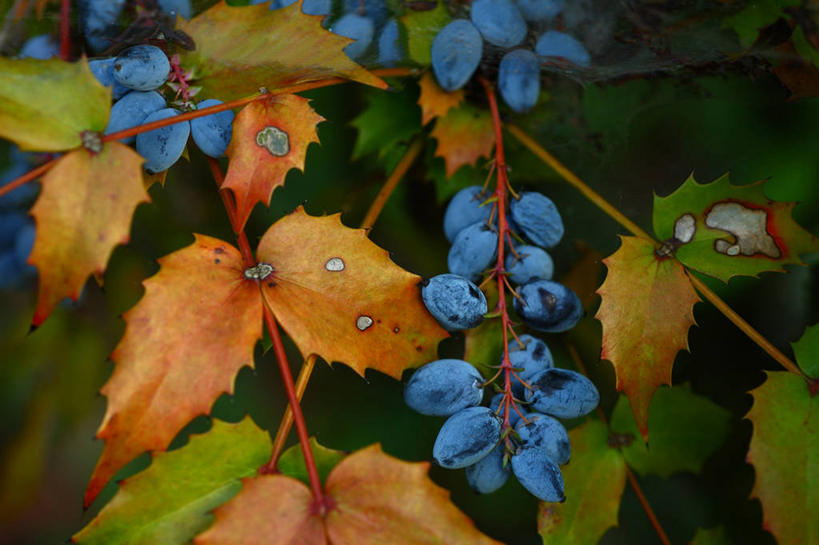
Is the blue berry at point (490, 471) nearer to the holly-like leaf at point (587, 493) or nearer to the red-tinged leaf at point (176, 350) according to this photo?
the holly-like leaf at point (587, 493)

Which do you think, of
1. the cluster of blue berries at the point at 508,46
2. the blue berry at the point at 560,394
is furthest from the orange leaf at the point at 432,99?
the blue berry at the point at 560,394

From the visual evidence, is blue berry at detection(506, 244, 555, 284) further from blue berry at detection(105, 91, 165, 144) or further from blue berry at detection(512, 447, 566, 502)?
blue berry at detection(105, 91, 165, 144)

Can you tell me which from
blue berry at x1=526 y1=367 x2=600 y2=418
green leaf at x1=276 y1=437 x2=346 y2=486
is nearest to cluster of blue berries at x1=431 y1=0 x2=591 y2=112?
blue berry at x1=526 y1=367 x2=600 y2=418

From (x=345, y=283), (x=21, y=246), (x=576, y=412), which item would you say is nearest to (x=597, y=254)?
(x=576, y=412)

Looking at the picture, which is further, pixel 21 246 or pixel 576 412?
pixel 21 246

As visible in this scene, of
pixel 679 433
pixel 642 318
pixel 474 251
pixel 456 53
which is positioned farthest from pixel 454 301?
pixel 679 433

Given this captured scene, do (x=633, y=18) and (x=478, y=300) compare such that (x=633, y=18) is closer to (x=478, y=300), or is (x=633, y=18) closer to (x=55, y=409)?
(x=478, y=300)
